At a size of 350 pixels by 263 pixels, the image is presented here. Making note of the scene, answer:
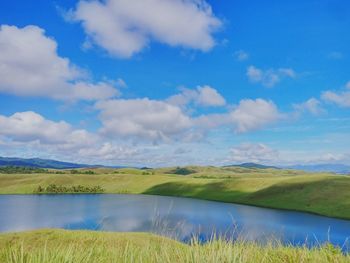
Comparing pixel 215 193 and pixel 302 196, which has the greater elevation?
pixel 215 193

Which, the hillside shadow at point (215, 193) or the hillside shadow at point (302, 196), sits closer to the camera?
the hillside shadow at point (302, 196)

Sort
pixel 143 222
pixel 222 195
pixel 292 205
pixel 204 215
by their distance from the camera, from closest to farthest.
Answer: pixel 143 222, pixel 204 215, pixel 292 205, pixel 222 195

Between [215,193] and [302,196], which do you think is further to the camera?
[215,193]

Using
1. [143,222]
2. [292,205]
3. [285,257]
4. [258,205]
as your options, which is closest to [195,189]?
[258,205]

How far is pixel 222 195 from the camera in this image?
17788cm

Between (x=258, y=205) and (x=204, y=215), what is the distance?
43752 millimetres

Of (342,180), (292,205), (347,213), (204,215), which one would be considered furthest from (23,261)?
(342,180)

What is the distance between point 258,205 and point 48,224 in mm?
85306

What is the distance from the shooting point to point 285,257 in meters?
8.41

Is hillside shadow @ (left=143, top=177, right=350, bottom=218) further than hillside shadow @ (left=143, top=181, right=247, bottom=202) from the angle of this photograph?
No

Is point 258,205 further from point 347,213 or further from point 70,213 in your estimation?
point 70,213

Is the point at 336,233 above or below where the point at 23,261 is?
below

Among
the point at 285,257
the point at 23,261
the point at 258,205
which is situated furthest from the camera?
the point at 258,205

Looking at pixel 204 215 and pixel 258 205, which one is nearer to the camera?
pixel 204 215
